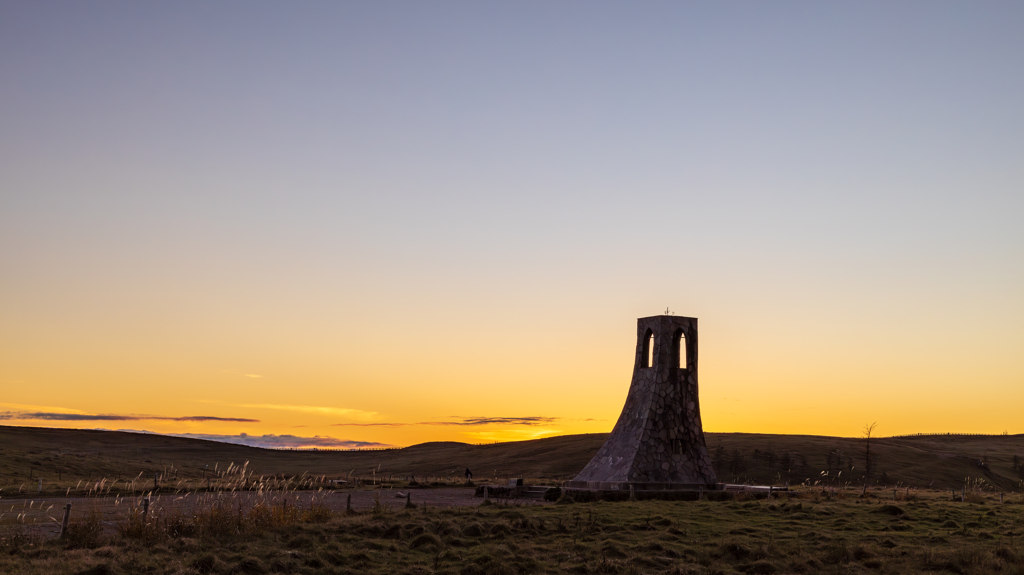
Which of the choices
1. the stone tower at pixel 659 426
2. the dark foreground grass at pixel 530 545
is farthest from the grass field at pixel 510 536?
the stone tower at pixel 659 426

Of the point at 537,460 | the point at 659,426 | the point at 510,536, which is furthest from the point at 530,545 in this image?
the point at 537,460

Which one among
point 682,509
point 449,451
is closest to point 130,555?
point 682,509

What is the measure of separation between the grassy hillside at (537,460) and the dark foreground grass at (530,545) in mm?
23833

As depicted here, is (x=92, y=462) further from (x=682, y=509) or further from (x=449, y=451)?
(x=449, y=451)

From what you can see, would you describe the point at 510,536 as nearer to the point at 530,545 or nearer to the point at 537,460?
the point at 530,545

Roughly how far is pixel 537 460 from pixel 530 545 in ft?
261

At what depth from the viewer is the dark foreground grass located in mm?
17562

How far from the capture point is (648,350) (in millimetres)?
45344

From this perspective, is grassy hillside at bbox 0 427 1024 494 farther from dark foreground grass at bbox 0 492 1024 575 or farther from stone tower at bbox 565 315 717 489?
dark foreground grass at bbox 0 492 1024 575

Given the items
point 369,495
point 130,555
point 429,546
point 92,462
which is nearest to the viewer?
point 130,555

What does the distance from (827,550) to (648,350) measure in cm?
2454

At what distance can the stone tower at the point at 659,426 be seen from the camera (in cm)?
4091

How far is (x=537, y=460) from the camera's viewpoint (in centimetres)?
9906

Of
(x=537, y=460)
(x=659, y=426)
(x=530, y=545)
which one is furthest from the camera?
(x=537, y=460)
